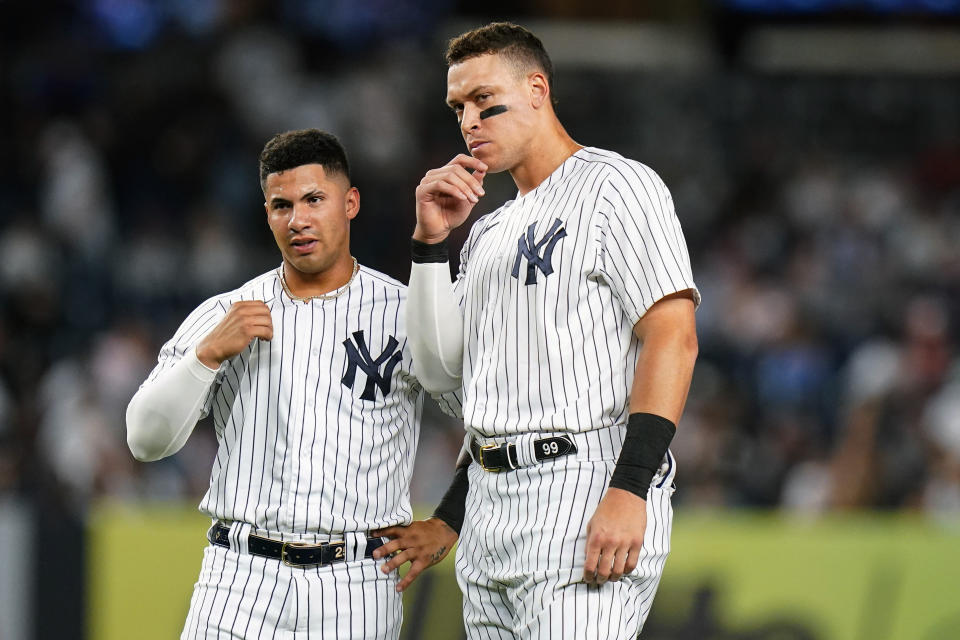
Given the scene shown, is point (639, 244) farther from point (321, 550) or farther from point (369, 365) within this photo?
point (321, 550)

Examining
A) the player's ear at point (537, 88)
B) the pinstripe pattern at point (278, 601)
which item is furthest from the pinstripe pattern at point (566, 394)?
the pinstripe pattern at point (278, 601)

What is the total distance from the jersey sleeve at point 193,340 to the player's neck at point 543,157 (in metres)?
0.82

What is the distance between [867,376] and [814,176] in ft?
9.48

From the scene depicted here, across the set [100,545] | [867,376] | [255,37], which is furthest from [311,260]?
[255,37]

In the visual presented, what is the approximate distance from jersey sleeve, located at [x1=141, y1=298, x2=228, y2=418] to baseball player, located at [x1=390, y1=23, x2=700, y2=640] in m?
0.54

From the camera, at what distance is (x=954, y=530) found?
5.63m

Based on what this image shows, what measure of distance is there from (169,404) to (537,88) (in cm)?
111

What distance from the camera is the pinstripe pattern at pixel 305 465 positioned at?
10.3 ft

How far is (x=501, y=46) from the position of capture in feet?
9.93

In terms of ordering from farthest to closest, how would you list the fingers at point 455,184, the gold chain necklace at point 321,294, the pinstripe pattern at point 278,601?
the gold chain necklace at point 321,294
the pinstripe pattern at point 278,601
the fingers at point 455,184

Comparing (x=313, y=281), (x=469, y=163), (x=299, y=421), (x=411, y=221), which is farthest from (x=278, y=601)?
(x=411, y=221)

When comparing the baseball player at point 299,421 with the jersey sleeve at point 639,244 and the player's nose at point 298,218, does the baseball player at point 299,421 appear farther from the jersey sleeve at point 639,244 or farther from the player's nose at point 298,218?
the jersey sleeve at point 639,244

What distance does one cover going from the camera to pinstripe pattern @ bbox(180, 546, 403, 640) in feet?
10.2

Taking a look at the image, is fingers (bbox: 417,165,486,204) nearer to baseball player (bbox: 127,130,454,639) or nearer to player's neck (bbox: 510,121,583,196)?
player's neck (bbox: 510,121,583,196)
